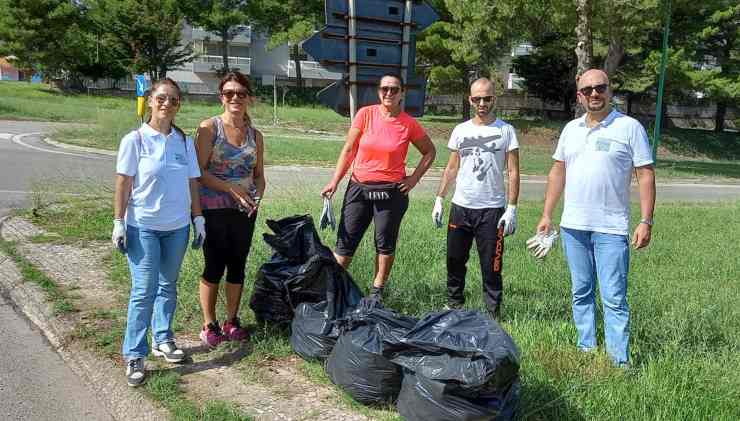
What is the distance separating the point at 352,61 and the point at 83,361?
3.01 meters

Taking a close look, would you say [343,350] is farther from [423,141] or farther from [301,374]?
[423,141]

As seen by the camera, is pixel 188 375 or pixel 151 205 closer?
pixel 151 205

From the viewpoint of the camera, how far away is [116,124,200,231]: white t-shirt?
3572 millimetres

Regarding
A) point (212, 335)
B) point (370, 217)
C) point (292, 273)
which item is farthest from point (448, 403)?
point (370, 217)

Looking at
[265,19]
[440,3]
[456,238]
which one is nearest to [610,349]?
[456,238]

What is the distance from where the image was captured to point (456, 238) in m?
4.76

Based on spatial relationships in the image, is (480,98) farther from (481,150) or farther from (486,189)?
(486,189)

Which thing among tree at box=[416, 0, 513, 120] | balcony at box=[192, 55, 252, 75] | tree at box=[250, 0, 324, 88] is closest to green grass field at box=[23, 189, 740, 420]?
tree at box=[416, 0, 513, 120]

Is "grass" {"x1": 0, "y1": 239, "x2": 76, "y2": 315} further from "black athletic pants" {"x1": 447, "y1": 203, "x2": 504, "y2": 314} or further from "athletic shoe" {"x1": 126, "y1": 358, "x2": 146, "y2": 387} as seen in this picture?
"black athletic pants" {"x1": 447, "y1": 203, "x2": 504, "y2": 314}

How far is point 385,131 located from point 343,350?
6.08ft

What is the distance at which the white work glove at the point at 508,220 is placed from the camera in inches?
179

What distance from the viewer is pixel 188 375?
3.81 meters

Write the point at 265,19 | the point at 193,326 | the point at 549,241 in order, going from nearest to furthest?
the point at 549,241, the point at 193,326, the point at 265,19

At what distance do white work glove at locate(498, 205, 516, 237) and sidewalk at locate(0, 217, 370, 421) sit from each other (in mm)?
1776
